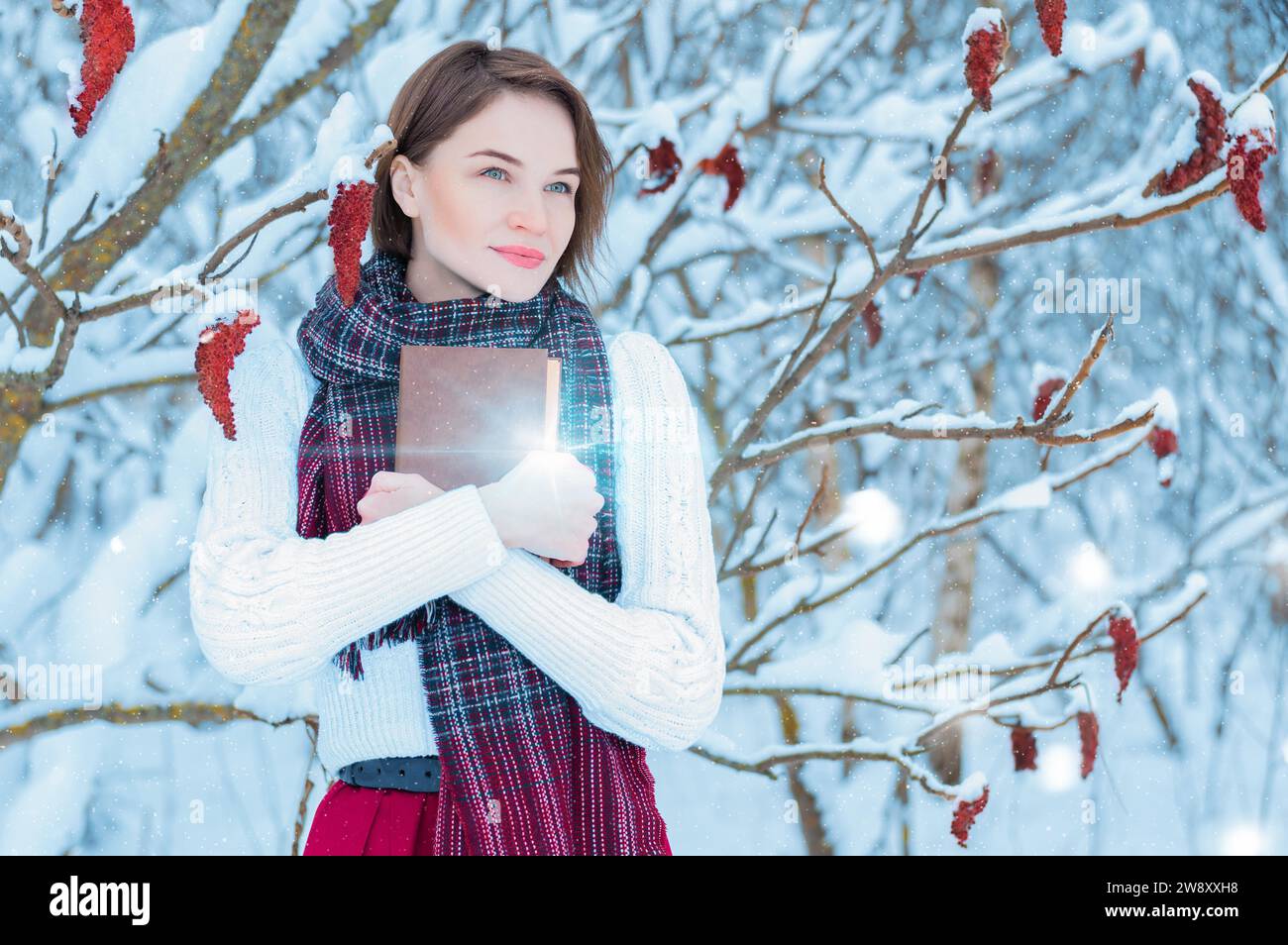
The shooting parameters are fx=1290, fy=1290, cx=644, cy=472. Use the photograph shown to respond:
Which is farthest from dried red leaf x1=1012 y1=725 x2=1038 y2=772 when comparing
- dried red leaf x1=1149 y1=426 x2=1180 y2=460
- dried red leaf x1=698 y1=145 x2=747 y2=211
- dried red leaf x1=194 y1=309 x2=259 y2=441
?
dried red leaf x1=194 y1=309 x2=259 y2=441

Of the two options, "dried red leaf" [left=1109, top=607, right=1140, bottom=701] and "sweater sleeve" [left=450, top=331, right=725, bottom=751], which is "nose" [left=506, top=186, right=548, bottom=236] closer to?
"sweater sleeve" [left=450, top=331, right=725, bottom=751]

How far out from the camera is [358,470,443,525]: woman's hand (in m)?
1.30

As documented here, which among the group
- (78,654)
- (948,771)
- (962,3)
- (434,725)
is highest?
(962,3)

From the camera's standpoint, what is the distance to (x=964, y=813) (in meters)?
2.09

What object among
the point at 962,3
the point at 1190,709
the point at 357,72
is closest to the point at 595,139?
the point at 357,72

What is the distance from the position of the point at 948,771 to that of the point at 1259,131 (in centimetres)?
196

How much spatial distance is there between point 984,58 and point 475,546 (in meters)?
1.03

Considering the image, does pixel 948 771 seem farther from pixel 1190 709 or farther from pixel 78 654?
pixel 78 654

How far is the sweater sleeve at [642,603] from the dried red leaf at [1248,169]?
821 millimetres

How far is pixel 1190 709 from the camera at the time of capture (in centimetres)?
329

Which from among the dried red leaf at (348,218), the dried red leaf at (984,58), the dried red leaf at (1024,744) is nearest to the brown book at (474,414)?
the dried red leaf at (348,218)

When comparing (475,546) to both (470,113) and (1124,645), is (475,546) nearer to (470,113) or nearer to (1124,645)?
(470,113)

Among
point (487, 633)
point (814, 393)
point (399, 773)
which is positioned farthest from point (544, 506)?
point (814, 393)

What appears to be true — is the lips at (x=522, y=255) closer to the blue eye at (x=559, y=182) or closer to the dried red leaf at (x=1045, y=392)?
the blue eye at (x=559, y=182)
